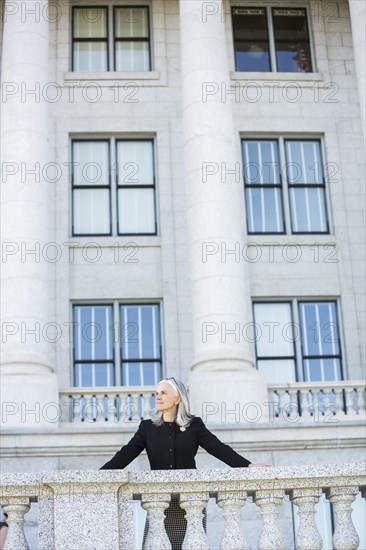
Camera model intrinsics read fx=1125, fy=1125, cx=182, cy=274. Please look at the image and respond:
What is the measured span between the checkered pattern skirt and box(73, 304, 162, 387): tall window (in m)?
17.3

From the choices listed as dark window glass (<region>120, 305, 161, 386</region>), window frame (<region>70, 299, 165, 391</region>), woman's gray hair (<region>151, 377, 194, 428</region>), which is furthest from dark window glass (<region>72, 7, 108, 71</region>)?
woman's gray hair (<region>151, 377, 194, 428</region>)

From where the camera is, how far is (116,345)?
97.6 feet

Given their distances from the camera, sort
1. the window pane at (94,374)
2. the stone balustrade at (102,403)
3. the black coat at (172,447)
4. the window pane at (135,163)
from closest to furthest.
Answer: the black coat at (172,447) → the stone balustrade at (102,403) → the window pane at (94,374) → the window pane at (135,163)

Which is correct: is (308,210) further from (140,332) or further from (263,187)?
(140,332)

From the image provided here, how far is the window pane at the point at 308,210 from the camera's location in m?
31.4

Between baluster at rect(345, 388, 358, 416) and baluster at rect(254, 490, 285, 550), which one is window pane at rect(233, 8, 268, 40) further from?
baluster at rect(254, 490, 285, 550)

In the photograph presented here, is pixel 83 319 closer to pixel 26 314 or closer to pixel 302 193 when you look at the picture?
pixel 26 314

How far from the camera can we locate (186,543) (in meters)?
11.5

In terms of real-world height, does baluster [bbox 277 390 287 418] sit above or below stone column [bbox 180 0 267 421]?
below

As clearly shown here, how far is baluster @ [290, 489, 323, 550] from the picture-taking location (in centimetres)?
1166

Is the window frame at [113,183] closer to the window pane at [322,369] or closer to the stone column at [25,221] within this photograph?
the stone column at [25,221]

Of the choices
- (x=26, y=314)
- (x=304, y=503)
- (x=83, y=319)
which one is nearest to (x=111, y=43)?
(x=83, y=319)

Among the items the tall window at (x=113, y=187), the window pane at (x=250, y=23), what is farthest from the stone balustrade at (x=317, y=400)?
the window pane at (x=250, y=23)

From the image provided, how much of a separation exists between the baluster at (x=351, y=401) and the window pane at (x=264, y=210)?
621 centimetres
